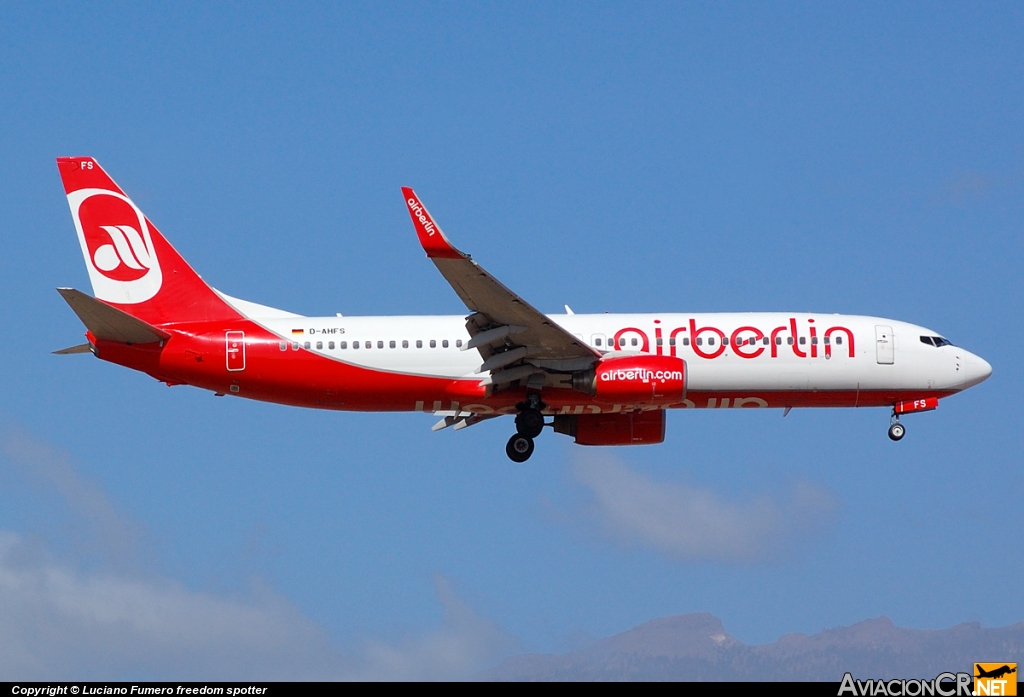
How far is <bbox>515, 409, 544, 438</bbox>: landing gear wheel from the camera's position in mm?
45750

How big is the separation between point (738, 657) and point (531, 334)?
7330cm

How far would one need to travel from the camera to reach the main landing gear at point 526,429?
45750mm

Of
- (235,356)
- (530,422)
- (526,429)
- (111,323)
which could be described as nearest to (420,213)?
(235,356)

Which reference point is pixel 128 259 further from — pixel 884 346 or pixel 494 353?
pixel 884 346

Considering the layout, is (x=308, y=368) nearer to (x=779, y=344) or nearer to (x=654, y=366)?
(x=654, y=366)

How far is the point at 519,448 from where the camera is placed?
152 feet

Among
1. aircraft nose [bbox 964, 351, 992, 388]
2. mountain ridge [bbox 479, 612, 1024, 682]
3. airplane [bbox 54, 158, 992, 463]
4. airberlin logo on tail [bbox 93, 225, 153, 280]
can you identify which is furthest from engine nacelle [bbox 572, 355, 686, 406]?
mountain ridge [bbox 479, 612, 1024, 682]

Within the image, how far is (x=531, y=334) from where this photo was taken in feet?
144

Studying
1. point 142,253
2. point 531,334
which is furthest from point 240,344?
point 531,334

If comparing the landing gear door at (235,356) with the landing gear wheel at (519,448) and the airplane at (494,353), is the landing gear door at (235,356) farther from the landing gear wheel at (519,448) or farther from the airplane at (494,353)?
the landing gear wheel at (519,448)

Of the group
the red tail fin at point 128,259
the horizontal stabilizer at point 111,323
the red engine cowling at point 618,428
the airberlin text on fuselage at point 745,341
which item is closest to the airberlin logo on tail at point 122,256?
the red tail fin at point 128,259

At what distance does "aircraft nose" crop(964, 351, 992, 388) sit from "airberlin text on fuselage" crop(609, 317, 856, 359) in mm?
4703

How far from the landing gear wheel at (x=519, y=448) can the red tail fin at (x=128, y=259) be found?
1054 cm

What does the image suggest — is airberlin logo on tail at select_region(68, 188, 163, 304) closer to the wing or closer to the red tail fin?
the red tail fin
